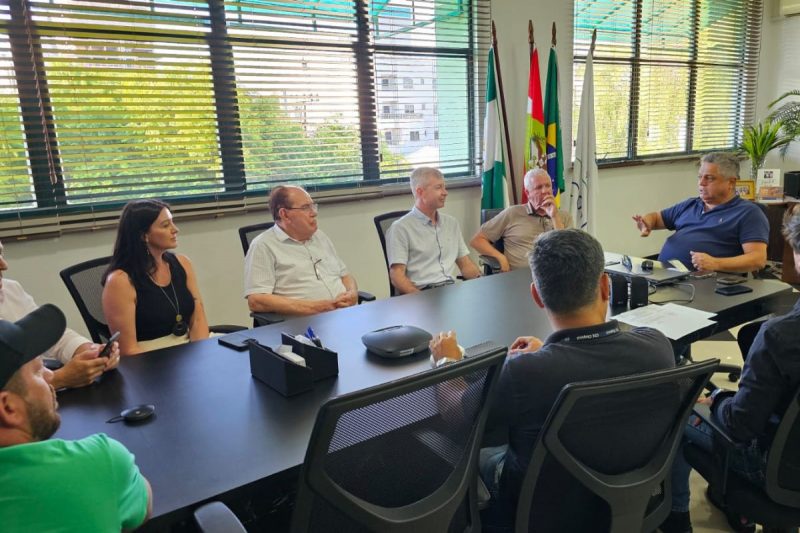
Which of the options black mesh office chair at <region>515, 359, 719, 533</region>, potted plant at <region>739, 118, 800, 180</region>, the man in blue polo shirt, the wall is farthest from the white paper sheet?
potted plant at <region>739, 118, 800, 180</region>

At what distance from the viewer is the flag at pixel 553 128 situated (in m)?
4.38

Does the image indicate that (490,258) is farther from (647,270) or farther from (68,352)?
(68,352)

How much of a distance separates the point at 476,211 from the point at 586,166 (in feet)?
3.45

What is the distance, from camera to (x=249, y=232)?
2.87 meters

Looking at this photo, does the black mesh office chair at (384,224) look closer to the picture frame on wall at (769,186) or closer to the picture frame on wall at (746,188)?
the picture frame on wall at (746,188)

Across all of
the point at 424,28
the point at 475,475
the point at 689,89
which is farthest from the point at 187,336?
the point at 689,89

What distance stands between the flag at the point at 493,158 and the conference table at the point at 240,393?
1980 millimetres

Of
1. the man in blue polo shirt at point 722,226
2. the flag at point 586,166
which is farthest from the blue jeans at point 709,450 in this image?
the flag at point 586,166

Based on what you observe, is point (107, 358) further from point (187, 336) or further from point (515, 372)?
point (515, 372)

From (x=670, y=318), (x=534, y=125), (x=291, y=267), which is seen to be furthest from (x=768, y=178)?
(x=291, y=267)

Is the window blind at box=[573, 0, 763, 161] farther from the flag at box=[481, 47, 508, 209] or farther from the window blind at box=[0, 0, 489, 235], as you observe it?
the window blind at box=[0, 0, 489, 235]

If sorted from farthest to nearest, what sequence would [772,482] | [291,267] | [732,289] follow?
[291,267], [732,289], [772,482]

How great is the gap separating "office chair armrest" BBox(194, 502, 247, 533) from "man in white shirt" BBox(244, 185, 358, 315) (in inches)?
63.2

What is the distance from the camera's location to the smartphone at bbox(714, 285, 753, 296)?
2.29m
